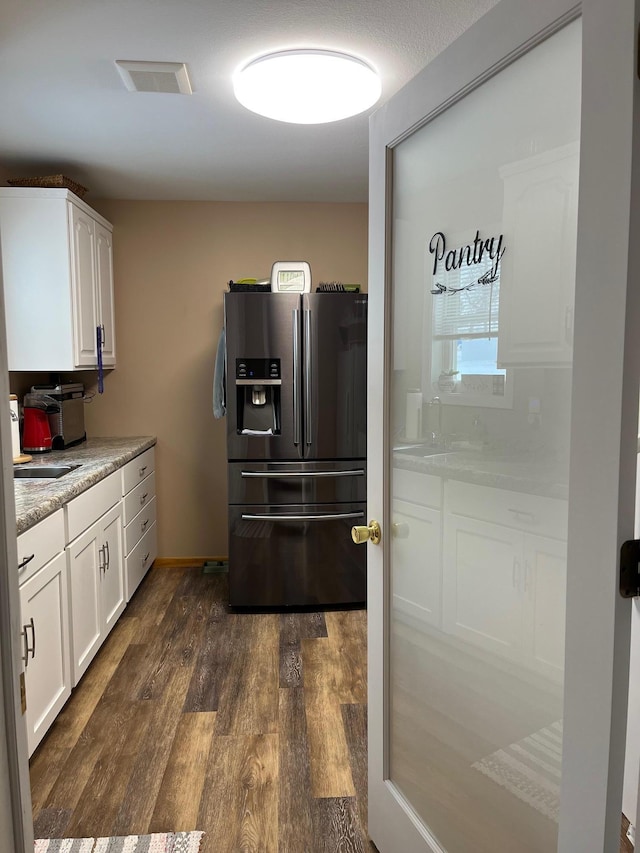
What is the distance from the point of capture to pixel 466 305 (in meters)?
1.33

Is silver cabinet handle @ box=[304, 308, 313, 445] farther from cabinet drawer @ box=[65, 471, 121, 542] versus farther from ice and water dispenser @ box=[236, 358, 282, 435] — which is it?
cabinet drawer @ box=[65, 471, 121, 542]

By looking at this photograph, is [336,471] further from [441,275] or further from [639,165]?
[639,165]

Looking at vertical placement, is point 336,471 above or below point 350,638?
above

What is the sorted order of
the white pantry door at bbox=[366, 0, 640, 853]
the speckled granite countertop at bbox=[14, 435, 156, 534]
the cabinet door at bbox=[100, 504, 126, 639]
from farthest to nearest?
the cabinet door at bbox=[100, 504, 126, 639] < the speckled granite countertop at bbox=[14, 435, 156, 534] < the white pantry door at bbox=[366, 0, 640, 853]

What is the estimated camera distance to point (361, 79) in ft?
8.02

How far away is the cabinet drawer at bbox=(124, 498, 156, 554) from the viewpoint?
3566mm

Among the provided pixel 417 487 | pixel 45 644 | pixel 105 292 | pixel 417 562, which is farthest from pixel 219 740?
pixel 105 292

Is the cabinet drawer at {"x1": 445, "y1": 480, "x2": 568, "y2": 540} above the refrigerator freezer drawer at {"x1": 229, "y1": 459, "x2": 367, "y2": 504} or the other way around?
above

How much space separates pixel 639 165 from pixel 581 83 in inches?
8.4

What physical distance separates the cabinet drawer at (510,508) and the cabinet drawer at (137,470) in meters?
2.50

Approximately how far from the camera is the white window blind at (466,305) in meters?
1.25

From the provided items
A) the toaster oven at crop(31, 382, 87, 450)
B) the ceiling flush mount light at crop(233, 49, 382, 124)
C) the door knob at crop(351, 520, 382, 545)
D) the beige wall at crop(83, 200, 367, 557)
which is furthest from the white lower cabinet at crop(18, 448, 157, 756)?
the ceiling flush mount light at crop(233, 49, 382, 124)

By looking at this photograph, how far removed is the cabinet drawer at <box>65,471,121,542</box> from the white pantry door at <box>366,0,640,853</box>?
1390 millimetres

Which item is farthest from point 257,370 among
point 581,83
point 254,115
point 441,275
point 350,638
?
point 581,83
